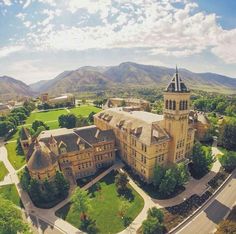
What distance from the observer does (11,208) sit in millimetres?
47625

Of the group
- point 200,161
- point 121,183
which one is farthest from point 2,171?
point 200,161

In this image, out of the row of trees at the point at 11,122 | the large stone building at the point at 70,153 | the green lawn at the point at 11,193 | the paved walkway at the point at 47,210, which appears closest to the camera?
the paved walkway at the point at 47,210

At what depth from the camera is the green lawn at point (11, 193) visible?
63.4 m

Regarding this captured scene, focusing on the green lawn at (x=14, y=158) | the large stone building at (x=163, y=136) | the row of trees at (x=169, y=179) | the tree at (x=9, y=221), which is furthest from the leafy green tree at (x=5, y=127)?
the row of trees at (x=169, y=179)

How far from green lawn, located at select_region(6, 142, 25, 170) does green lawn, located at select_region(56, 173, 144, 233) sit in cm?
3974

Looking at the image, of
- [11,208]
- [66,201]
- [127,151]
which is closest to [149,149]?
[127,151]

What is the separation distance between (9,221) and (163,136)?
1966 inches

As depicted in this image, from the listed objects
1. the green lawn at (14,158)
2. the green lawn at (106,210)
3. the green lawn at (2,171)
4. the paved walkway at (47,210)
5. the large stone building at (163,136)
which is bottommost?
the green lawn at (2,171)

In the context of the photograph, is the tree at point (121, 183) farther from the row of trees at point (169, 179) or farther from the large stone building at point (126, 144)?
the row of trees at point (169, 179)

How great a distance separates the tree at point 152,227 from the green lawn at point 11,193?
40.8 m

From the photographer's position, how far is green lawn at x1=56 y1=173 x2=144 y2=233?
52528 millimetres

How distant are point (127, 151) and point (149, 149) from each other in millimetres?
16243

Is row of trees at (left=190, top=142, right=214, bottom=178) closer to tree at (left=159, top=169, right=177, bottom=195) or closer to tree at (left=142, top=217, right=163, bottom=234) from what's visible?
tree at (left=159, top=169, right=177, bottom=195)

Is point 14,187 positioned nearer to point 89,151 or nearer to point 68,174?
point 68,174
